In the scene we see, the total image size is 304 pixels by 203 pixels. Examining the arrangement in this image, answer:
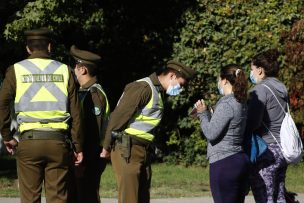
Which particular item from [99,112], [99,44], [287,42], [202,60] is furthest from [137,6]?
[99,112]

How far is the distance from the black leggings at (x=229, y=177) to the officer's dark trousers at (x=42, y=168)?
4.29ft

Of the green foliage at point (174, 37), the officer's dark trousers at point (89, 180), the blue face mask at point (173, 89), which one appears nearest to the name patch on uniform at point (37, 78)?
the blue face mask at point (173, 89)

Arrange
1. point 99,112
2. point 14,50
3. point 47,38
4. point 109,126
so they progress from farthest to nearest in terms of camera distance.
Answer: point 14,50, point 99,112, point 109,126, point 47,38

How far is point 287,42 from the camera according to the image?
14.3 meters

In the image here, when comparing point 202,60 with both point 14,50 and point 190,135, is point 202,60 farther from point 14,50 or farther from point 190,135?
point 14,50

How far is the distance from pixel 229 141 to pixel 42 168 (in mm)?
1647

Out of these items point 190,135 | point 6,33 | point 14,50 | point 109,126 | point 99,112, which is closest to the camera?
point 109,126

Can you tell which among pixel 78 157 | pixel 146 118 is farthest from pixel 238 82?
pixel 78 157

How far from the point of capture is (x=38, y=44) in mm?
6742

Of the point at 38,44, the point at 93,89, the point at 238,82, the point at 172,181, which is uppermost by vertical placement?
the point at 38,44

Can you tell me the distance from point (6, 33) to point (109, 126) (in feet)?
22.3

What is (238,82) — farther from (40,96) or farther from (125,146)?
(40,96)

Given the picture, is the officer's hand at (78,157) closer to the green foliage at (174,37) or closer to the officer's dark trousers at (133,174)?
the officer's dark trousers at (133,174)

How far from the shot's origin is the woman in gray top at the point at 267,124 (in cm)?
718
